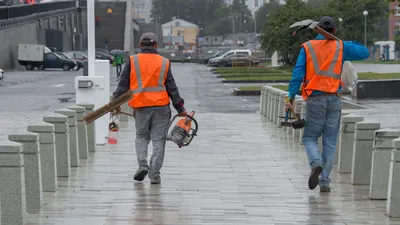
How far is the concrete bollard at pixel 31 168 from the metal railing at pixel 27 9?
63835mm

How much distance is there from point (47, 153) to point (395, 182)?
3998 mm

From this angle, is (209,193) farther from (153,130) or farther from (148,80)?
(148,80)

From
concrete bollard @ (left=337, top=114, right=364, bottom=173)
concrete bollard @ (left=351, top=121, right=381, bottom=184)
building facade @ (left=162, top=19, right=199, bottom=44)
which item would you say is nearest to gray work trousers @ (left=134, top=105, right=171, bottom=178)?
concrete bollard @ (left=351, top=121, right=381, bottom=184)

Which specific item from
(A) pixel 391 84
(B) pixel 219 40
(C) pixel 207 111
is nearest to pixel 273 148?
(C) pixel 207 111

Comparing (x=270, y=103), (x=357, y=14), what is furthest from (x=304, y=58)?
(x=357, y=14)

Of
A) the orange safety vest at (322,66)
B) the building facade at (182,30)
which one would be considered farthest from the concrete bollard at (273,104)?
the building facade at (182,30)

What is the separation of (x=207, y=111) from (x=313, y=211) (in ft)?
55.2

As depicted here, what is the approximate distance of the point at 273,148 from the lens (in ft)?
53.2

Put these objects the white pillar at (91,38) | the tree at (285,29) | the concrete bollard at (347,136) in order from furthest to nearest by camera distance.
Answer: the tree at (285,29) → the white pillar at (91,38) → the concrete bollard at (347,136)

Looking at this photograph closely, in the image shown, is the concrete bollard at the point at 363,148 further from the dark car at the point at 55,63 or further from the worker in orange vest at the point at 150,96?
the dark car at the point at 55,63

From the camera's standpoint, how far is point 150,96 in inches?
459

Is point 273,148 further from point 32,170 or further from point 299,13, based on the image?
point 299,13

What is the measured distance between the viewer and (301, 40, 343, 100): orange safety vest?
36.1 ft

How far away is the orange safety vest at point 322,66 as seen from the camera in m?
11.0
